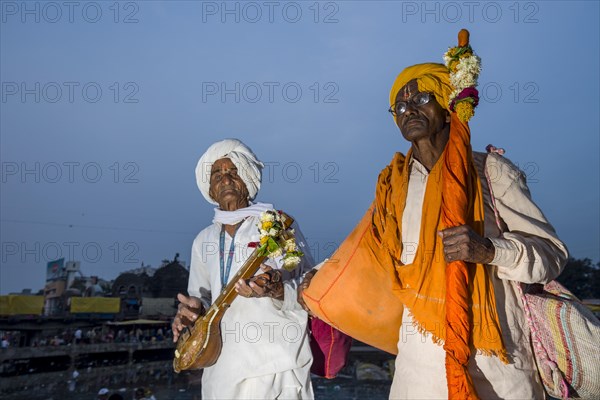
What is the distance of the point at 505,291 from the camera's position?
2.88 meters

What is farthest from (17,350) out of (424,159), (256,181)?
(424,159)

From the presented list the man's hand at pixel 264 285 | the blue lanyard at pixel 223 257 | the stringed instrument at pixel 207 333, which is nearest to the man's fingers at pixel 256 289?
the man's hand at pixel 264 285

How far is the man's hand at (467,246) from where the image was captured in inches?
102

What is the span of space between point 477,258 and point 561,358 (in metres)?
0.64

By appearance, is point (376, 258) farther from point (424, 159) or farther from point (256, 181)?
point (256, 181)

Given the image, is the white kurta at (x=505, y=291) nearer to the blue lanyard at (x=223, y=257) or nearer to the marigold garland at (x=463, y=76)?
the marigold garland at (x=463, y=76)

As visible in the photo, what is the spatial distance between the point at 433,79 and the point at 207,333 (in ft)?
7.49

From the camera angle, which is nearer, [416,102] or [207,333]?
[416,102]

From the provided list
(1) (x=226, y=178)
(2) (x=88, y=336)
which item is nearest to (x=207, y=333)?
(1) (x=226, y=178)

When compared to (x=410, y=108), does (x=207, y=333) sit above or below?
below

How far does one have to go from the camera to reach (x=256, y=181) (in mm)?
4840

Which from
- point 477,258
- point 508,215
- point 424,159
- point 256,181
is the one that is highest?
point 256,181

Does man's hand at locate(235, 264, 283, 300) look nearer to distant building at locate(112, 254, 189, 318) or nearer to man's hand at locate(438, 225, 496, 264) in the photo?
man's hand at locate(438, 225, 496, 264)

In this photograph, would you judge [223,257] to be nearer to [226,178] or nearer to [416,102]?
[226,178]
